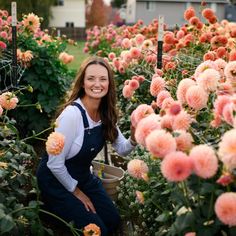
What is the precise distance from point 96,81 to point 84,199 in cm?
79

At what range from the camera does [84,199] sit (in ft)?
10.3

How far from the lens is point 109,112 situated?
126 inches

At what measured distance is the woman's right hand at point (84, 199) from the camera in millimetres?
3116

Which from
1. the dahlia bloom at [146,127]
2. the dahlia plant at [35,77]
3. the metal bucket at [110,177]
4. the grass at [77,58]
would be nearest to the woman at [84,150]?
the metal bucket at [110,177]

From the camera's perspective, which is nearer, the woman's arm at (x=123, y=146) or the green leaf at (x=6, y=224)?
the green leaf at (x=6, y=224)

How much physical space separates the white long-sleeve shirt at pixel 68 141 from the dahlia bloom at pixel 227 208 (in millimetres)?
1607

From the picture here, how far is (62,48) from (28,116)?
122 cm

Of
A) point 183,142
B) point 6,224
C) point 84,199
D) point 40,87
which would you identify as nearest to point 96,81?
point 84,199

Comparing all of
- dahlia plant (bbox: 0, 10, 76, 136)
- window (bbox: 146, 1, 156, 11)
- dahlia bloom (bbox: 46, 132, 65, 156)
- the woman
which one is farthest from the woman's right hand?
window (bbox: 146, 1, 156, 11)

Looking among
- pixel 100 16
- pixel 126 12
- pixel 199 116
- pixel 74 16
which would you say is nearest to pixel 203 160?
pixel 199 116

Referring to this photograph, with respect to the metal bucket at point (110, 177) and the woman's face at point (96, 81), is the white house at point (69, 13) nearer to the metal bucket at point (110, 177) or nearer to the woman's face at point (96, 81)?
the metal bucket at point (110, 177)

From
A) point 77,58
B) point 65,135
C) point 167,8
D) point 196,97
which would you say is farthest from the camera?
point 167,8

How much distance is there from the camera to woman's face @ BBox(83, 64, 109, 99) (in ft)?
10.00

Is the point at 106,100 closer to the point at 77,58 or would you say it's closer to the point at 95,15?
the point at 77,58
